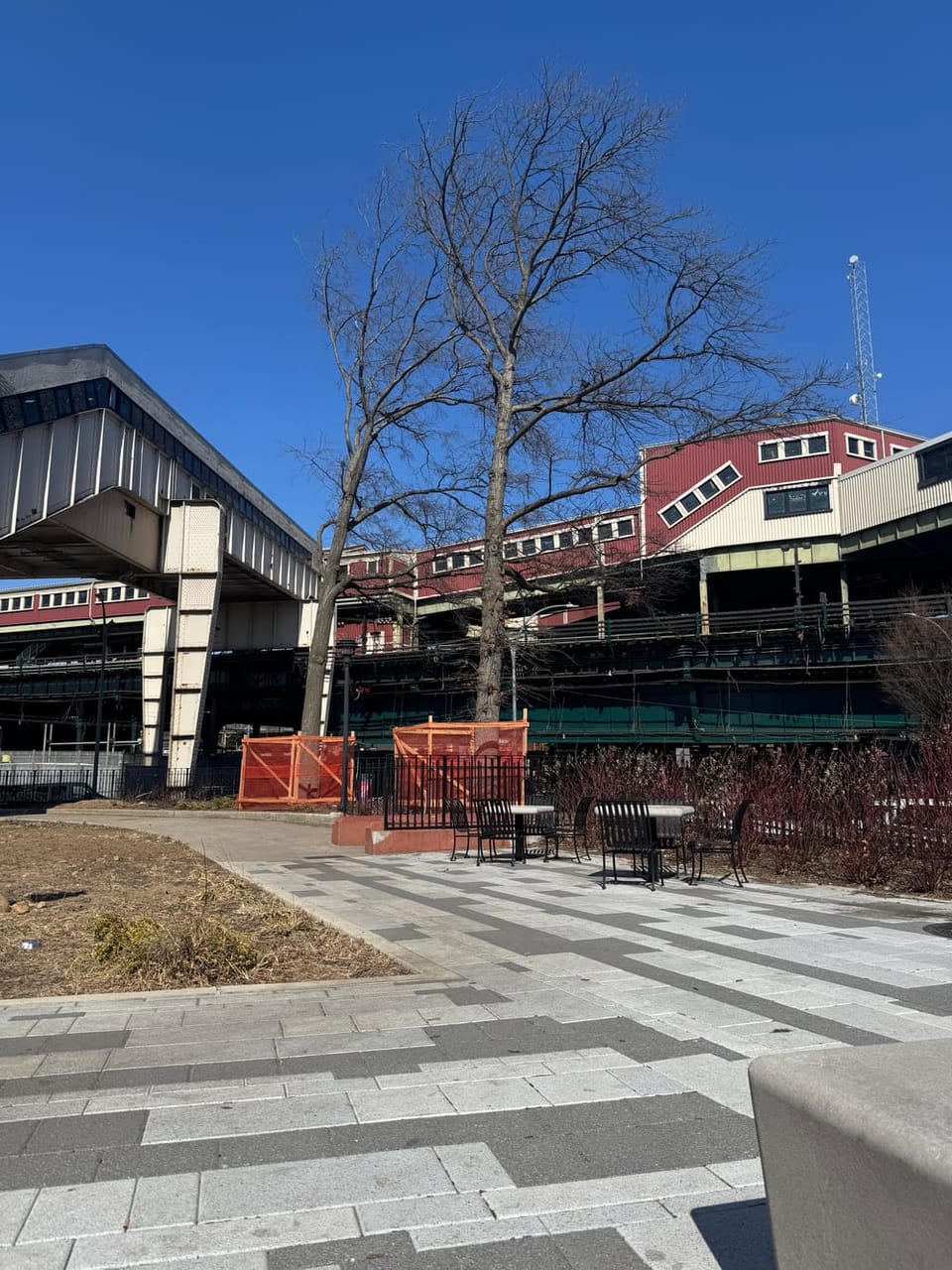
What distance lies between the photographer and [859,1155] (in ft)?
6.39

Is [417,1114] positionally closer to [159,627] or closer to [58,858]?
[58,858]

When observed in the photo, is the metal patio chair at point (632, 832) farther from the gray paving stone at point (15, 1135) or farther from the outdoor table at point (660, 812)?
the gray paving stone at point (15, 1135)

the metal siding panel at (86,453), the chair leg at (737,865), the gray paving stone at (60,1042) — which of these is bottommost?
the gray paving stone at (60,1042)

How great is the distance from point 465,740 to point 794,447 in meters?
37.3

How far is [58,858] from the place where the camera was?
47.0ft

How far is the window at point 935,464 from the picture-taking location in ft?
137

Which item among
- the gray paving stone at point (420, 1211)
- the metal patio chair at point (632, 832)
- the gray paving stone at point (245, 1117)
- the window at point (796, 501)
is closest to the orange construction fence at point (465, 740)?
the metal patio chair at point (632, 832)

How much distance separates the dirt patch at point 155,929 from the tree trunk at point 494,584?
902 cm

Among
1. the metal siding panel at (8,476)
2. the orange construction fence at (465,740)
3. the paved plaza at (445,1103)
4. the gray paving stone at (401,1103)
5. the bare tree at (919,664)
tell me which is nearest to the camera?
the paved plaza at (445,1103)

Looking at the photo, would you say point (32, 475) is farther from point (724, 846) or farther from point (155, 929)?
point (155, 929)

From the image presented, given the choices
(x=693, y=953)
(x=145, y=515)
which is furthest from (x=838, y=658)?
(x=693, y=953)

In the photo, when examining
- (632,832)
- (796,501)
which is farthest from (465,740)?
(796,501)

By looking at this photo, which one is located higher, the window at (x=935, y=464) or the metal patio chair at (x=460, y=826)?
the window at (x=935, y=464)

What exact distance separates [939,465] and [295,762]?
31.6 metres
